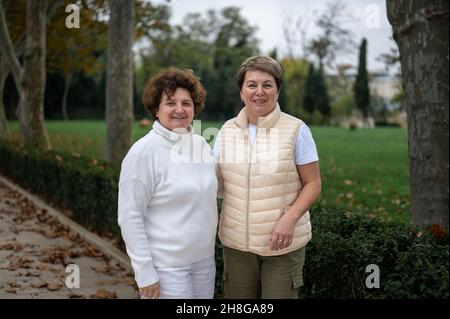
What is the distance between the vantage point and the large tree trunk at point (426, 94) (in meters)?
4.11

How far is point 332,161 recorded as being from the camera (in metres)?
14.9

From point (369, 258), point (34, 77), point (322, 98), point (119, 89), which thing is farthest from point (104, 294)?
point (322, 98)

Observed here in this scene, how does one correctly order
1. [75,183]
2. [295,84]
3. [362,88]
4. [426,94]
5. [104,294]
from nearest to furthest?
[426,94] → [104,294] → [75,183] → [362,88] → [295,84]

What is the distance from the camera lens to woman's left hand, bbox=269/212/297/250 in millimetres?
2889

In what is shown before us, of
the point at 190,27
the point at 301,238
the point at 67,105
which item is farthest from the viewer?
the point at 190,27

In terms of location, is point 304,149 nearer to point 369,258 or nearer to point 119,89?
point 369,258

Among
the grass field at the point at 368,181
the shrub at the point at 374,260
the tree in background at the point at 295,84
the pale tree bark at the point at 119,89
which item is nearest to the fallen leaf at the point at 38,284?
the shrub at the point at 374,260

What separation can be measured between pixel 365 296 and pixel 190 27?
226 feet

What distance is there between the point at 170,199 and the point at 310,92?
5145 cm

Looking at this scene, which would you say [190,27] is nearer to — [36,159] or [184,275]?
[36,159]

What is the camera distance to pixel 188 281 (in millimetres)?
2953

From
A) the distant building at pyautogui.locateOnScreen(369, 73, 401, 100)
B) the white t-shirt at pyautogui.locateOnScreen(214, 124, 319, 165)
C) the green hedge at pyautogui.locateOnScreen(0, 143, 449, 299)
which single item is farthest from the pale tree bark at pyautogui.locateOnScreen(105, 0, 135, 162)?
the distant building at pyautogui.locateOnScreen(369, 73, 401, 100)

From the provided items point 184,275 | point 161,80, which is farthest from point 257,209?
point 161,80

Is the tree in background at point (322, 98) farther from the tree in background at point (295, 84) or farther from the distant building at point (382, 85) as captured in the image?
the distant building at point (382, 85)
